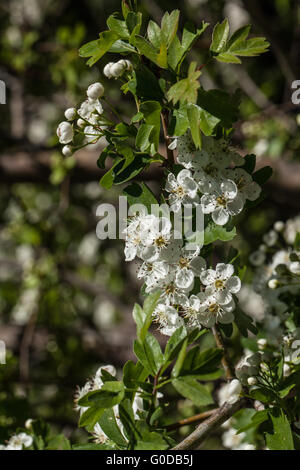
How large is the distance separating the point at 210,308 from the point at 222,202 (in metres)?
0.23

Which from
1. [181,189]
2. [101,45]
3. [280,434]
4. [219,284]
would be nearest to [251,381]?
[280,434]

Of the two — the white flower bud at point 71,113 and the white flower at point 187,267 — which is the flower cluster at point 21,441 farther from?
the white flower bud at point 71,113

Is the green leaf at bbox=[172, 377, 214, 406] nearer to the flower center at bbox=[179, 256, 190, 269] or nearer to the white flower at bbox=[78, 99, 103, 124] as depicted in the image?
the flower center at bbox=[179, 256, 190, 269]

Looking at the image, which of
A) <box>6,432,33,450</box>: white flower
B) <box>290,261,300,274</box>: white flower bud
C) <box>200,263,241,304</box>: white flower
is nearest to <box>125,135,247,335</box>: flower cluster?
<box>200,263,241,304</box>: white flower

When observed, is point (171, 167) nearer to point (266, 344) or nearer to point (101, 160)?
point (101, 160)

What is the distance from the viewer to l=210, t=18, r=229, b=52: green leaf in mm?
1038

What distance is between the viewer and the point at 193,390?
0.98 metres

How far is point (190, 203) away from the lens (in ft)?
3.62

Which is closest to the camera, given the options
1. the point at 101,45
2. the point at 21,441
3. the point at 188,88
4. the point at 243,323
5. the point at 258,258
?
the point at 188,88

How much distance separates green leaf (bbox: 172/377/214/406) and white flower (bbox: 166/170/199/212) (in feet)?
1.17

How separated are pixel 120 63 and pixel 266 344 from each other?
30.7 inches

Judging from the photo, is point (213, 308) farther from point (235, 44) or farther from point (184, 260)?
point (235, 44)

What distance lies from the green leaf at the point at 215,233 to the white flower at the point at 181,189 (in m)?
0.07
